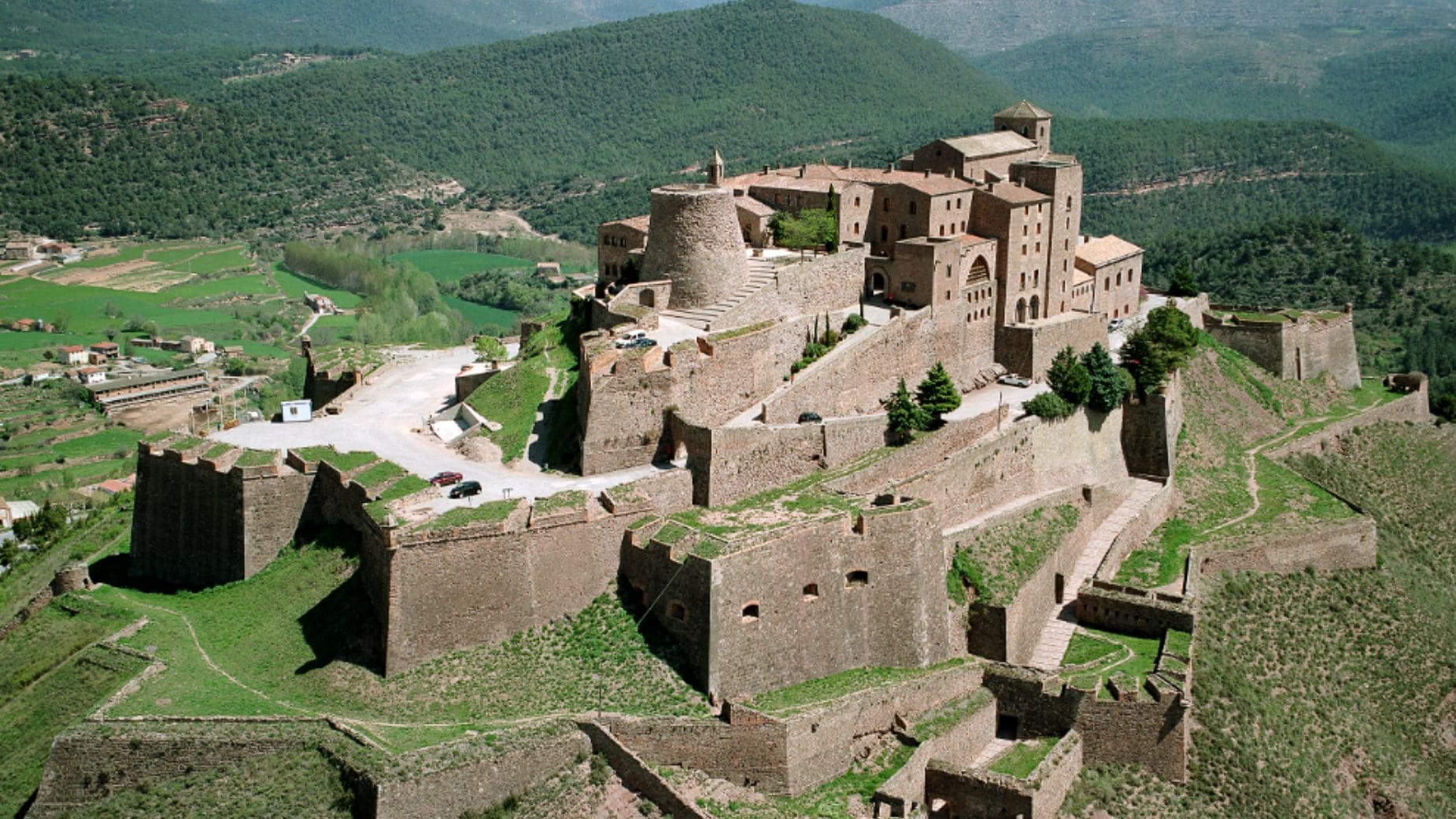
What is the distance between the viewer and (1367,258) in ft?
301

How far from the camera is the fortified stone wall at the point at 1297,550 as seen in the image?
144 ft

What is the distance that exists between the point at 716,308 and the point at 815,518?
34.8 ft

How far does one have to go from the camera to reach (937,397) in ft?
140

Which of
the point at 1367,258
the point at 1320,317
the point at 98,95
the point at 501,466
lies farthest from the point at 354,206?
the point at 501,466

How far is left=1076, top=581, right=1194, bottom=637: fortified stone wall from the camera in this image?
38.9 metres

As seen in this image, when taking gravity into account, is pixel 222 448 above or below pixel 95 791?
above

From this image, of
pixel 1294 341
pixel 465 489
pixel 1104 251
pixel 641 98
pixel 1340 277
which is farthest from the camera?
pixel 641 98

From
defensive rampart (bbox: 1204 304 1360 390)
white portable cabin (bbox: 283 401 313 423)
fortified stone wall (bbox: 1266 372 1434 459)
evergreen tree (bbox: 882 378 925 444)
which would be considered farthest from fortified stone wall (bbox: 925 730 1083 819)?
defensive rampart (bbox: 1204 304 1360 390)

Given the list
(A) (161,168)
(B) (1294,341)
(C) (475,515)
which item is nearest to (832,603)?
(C) (475,515)

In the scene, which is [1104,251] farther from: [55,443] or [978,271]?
[55,443]

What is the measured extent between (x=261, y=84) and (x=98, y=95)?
160ft

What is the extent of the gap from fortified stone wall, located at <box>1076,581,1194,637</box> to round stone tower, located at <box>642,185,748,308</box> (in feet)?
44.1

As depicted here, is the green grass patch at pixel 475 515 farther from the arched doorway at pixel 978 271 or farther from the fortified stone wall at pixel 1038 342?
the fortified stone wall at pixel 1038 342

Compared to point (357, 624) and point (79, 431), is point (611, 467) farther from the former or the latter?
point (79, 431)
